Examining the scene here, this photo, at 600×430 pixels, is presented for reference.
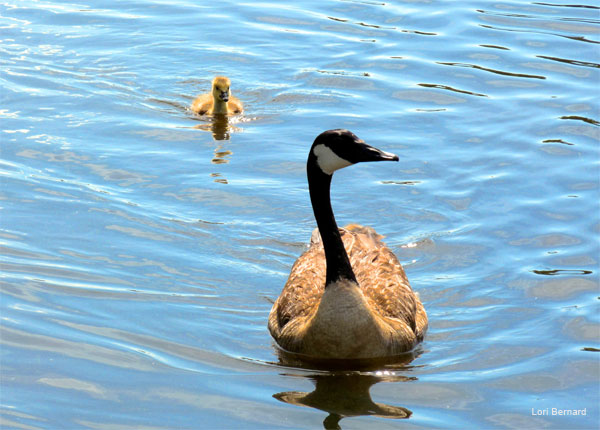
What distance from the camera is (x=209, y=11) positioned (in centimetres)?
1872

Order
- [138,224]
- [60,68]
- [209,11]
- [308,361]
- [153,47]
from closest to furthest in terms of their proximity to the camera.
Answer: [308,361] → [138,224] → [60,68] → [153,47] → [209,11]

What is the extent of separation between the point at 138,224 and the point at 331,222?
8.99 feet

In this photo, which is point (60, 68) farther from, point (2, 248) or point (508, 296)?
point (508, 296)

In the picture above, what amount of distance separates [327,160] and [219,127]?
6.07m

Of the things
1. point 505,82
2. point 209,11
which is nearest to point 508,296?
point 505,82

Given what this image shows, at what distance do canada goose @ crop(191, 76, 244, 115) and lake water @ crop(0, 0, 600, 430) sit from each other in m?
0.17

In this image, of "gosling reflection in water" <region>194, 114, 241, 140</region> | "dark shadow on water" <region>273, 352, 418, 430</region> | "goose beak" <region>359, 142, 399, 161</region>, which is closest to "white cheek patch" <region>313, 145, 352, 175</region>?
"goose beak" <region>359, 142, 399, 161</region>

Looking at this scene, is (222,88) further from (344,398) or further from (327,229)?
(344,398)

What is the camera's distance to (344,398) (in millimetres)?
7832

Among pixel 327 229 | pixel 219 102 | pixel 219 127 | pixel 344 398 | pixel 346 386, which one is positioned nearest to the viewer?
pixel 344 398

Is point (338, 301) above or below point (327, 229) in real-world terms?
below

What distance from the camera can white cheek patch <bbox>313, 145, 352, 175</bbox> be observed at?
8.39m

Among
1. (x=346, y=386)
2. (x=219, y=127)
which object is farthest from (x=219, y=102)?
(x=346, y=386)

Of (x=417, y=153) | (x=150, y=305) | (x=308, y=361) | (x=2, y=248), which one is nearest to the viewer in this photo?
(x=308, y=361)
